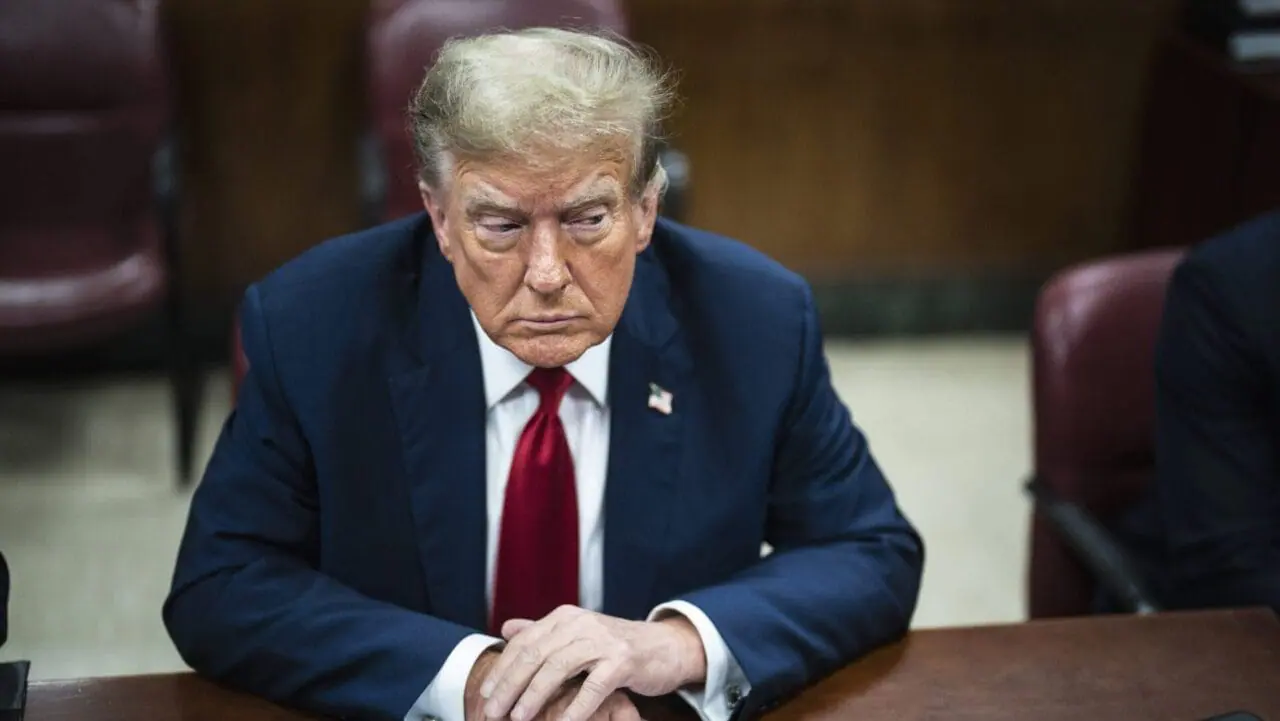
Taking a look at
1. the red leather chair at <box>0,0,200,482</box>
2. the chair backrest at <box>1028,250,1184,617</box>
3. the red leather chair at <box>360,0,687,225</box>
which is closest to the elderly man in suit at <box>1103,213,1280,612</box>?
the chair backrest at <box>1028,250,1184,617</box>

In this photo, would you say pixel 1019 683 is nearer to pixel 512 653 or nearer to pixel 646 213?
pixel 512 653

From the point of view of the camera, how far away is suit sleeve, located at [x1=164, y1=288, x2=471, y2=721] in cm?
153

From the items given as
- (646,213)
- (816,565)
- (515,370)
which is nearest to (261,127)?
(515,370)

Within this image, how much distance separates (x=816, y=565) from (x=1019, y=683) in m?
0.27

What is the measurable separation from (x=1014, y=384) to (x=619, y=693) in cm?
283

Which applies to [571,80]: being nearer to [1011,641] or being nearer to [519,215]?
[519,215]

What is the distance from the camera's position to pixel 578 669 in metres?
1.47

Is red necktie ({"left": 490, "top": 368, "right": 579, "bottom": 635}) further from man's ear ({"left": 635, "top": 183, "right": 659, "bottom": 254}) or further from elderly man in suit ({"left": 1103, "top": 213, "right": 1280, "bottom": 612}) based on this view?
elderly man in suit ({"left": 1103, "top": 213, "right": 1280, "bottom": 612})

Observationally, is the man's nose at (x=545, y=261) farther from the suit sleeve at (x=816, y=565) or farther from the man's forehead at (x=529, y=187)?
the suit sleeve at (x=816, y=565)

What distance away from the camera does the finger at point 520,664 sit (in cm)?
146

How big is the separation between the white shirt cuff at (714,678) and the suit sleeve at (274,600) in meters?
0.24

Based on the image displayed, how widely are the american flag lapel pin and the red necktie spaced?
97 millimetres

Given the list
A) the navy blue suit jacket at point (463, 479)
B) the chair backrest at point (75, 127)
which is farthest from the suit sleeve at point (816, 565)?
the chair backrest at point (75, 127)

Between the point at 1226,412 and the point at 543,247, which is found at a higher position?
the point at 543,247
